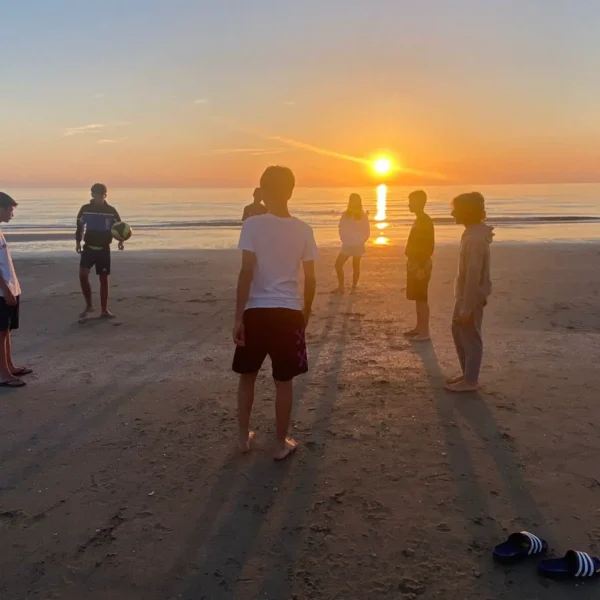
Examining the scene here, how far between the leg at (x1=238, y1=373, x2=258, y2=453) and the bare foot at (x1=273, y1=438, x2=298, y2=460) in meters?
0.24

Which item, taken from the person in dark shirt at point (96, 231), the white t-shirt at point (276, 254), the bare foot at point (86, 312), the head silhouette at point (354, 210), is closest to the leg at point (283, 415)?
the white t-shirt at point (276, 254)

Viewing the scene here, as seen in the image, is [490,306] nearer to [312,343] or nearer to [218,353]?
[312,343]

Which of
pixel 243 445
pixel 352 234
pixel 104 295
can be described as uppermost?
pixel 352 234

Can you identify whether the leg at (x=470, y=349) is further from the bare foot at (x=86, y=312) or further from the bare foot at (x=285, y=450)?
the bare foot at (x=86, y=312)

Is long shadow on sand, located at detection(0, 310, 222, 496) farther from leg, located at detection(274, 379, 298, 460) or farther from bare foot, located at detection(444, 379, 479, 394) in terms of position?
bare foot, located at detection(444, 379, 479, 394)

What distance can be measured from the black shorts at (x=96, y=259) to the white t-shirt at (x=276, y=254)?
4875mm

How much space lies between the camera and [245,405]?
3.77m

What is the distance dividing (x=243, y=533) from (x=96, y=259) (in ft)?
18.4

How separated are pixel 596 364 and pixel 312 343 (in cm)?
303

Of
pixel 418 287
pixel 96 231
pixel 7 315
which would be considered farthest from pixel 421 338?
pixel 96 231

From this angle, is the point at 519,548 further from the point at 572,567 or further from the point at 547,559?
the point at 572,567

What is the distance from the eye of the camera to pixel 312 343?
657 cm

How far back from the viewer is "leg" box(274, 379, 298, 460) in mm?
3617

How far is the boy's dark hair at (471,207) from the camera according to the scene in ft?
15.2
